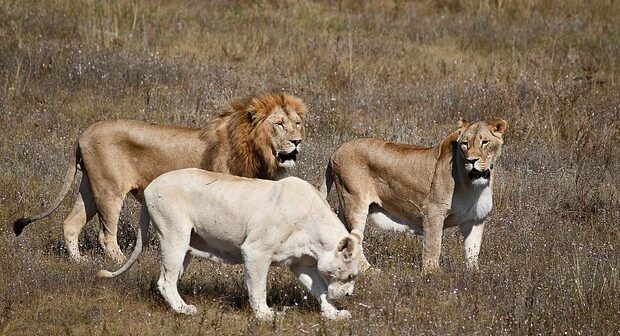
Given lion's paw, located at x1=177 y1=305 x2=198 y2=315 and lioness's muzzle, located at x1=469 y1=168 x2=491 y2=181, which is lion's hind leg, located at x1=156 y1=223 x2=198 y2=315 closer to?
lion's paw, located at x1=177 y1=305 x2=198 y2=315

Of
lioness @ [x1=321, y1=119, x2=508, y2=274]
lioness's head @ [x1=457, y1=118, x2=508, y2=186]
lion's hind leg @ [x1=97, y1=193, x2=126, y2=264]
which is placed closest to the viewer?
lioness's head @ [x1=457, y1=118, x2=508, y2=186]

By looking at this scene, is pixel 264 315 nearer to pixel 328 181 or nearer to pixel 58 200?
pixel 328 181

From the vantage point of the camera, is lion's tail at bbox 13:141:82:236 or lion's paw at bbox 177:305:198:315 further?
lion's tail at bbox 13:141:82:236

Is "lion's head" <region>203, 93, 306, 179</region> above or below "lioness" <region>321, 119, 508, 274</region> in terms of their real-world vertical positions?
above

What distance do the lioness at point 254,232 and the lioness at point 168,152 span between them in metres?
1.32

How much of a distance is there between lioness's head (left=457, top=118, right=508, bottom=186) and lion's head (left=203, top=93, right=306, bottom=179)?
4.38 feet

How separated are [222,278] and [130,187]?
4.59 ft

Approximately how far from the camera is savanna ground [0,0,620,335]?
23.9 ft

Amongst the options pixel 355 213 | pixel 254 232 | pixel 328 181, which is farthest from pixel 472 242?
pixel 254 232

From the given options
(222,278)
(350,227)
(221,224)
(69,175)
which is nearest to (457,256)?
(350,227)

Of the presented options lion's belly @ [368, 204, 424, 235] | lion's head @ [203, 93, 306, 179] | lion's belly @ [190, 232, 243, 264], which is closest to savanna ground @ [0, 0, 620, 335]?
lion's belly @ [368, 204, 424, 235]

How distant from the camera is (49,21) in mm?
16531

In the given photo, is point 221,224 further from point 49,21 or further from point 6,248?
Result: point 49,21

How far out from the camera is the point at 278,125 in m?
8.46
